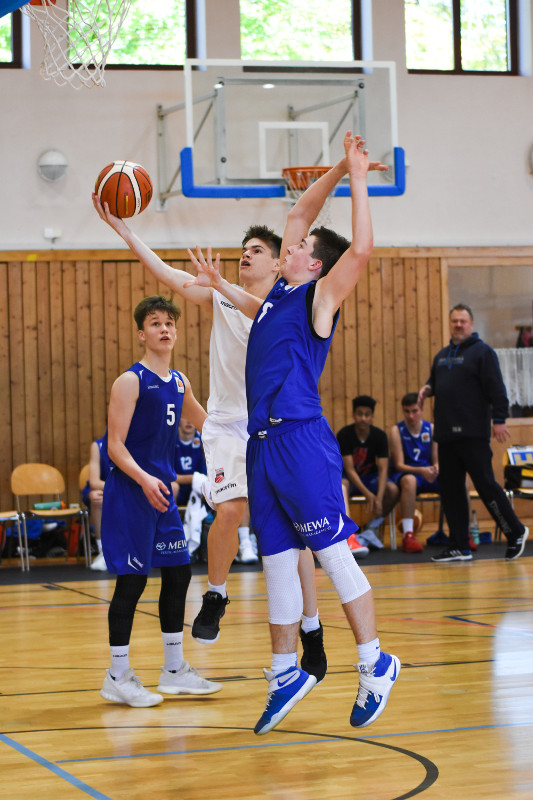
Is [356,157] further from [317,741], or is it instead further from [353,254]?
[317,741]

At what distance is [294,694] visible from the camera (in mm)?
3359

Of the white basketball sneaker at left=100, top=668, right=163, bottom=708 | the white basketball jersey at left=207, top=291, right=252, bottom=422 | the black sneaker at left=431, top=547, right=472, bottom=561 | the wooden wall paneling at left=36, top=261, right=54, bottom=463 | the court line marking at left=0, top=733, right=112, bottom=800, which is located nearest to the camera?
the court line marking at left=0, top=733, right=112, bottom=800

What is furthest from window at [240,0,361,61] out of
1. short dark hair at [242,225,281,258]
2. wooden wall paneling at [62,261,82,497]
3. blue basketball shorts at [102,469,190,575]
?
blue basketball shorts at [102,469,190,575]

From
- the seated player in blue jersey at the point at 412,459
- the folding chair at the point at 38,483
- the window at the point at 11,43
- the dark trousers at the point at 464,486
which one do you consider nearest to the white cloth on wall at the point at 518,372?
the seated player in blue jersey at the point at 412,459

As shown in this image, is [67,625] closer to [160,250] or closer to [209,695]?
[209,695]

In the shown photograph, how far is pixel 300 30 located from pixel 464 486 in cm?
607

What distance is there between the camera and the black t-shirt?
10323 mm

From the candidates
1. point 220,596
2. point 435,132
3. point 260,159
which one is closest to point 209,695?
point 220,596

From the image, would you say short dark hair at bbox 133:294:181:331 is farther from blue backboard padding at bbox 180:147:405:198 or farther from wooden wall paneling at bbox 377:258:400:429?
wooden wall paneling at bbox 377:258:400:429

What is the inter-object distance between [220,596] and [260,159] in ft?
22.6

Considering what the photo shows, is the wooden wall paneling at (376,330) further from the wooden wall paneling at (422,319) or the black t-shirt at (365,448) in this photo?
the black t-shirt at (365,448)

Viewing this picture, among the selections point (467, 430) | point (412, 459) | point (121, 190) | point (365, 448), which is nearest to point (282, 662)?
point (121, 190)

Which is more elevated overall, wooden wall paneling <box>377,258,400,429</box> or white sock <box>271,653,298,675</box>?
wooden wall paneling <box>377,258,400,429</box>

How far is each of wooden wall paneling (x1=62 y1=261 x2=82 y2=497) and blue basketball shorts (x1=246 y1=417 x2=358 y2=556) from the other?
7872 mm
